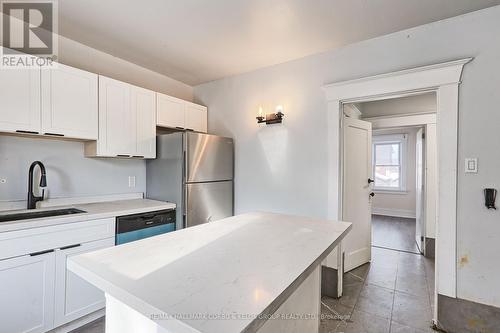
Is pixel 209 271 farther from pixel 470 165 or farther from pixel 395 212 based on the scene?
pixel 395 212

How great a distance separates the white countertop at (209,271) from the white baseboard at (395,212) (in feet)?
19.6

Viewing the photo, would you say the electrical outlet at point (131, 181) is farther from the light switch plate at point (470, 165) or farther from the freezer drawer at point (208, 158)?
the light switch plate at point (470, 165)

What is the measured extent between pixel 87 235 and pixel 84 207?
1.47 feet

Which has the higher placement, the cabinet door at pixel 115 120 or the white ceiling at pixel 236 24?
the white ceiling at pixel 236 24

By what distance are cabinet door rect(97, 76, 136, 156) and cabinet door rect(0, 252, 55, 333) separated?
1.03 m

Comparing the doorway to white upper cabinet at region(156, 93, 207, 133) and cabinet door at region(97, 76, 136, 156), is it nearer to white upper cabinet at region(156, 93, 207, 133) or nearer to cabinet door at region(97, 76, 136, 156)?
white upper cabinet at region(156, 93, 207, 133)

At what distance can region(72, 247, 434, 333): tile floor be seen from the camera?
199cm

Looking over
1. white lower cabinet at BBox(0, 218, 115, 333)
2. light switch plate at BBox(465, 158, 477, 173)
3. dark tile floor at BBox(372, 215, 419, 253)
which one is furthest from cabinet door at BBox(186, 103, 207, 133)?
dark tile floor at BBox(372, 215, 419, 253)

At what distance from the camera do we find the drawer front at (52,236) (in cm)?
159

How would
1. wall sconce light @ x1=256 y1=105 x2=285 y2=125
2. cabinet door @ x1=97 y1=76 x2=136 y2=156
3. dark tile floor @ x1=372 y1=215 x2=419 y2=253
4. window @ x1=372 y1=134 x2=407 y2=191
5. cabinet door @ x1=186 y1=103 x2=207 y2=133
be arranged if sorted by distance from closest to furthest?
cabinet door @ x1=97 y1=76 x2=136 y2=156
wall sconce light @ x1=256 y1=105 x2=285 y2=125
cabinet door @ x1=186 y1=103 x2=207 y2=133
dark tile floor @ x1=372 y1=215 x2=419 y2=253
window @ x1=372 y1=134 x2=407 y2=191

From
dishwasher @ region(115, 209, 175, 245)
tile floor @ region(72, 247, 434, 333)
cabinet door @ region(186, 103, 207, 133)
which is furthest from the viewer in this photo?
cabinet door @ region(186, 103, 207, 133)

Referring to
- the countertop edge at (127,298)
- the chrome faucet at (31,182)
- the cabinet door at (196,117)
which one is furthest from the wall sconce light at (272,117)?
the countertop edge at (127,298)

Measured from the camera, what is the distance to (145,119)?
2676mm

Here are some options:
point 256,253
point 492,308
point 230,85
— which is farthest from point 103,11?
point 492,308
